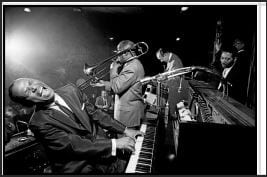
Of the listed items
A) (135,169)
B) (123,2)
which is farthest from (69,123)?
(123,2)

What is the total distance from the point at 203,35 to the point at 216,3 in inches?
15.7

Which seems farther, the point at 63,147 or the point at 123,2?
the point at 123,2

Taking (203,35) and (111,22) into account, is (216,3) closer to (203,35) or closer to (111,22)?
(203,35)

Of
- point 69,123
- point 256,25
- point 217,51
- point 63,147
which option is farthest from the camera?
point 217,51

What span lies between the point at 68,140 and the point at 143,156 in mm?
731

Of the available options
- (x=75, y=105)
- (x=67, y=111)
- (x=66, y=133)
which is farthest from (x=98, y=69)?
(x=66, y=133)

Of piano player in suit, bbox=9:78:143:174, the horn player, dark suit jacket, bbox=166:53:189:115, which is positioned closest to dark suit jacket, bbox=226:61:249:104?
dark suit jacket, bbox=166:53:189:115

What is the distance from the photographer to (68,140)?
1.67m

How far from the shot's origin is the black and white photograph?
1745mm

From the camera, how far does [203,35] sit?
234 centimetres

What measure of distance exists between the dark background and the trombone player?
0.40 ft

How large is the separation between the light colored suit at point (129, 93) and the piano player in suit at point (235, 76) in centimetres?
101

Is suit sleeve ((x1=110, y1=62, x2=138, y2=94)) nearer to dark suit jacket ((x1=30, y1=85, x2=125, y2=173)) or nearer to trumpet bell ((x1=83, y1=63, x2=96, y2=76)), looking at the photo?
trumpet bell ((x1=83, y1=63, x2=96, y2=76))

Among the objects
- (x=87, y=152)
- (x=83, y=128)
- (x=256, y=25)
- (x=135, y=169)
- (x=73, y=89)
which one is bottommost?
(x=135, y=169)
